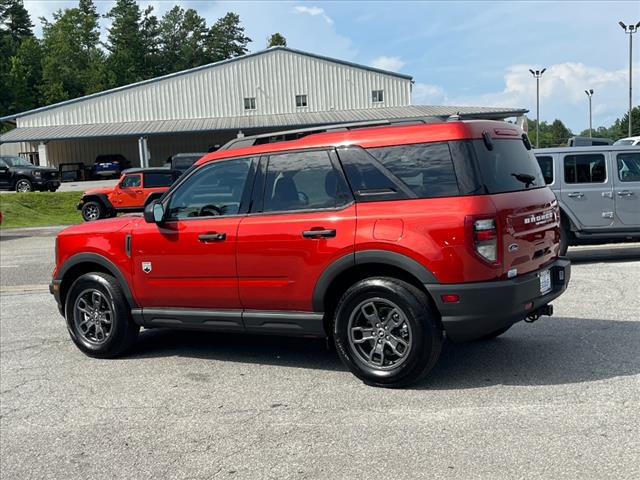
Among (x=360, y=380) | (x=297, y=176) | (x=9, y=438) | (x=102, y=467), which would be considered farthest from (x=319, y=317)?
(x=9, y=438)

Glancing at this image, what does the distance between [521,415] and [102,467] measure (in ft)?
8.56

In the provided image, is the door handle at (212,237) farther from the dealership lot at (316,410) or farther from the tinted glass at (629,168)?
the tinted glass at (629,168)

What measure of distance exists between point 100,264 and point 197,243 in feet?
4.05

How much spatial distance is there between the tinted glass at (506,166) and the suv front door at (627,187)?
5.79 m

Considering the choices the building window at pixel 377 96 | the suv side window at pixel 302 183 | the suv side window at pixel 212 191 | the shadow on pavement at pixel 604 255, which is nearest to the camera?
the suv side window at pixel 302 183

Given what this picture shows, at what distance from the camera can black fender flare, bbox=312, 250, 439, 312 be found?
4652 millimetres

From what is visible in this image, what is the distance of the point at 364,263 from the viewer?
4875mm

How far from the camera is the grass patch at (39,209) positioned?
24938 mm

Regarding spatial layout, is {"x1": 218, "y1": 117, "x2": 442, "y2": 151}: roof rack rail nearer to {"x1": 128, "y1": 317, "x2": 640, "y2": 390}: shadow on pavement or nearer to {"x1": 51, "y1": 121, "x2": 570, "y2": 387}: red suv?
{"x1": 51, "y1": 121, "x2": 570, "y2": 387}: red suv

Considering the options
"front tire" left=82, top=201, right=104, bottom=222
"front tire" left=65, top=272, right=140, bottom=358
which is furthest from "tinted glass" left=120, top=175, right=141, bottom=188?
"front tire" left=65, top=272, right=140, bottom=358

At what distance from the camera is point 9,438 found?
450cm

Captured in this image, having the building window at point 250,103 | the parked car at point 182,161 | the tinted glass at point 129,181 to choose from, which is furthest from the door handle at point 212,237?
the building window at point 250,103

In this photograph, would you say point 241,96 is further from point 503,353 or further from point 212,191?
point 503,353

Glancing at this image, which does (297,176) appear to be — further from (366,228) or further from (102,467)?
(102,467)
